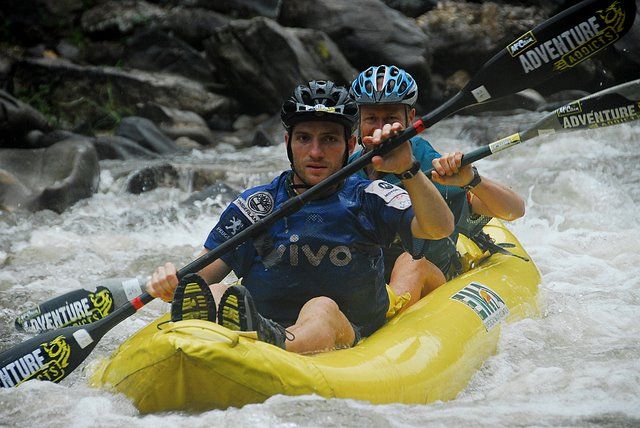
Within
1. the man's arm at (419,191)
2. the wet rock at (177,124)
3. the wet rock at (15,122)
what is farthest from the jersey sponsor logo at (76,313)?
the wet rock at (177,124)

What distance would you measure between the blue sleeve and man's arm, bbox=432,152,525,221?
433 millimetres

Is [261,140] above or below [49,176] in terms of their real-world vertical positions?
below

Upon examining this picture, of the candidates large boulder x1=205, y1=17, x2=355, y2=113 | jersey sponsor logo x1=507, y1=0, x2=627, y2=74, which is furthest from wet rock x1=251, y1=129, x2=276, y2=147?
jersey sponsor logo x1=507, y1=0, x2=627, y2=74

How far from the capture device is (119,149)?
923 centimetres

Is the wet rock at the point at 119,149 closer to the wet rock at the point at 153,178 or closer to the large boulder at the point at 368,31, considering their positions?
the wet rock at the point at 153,178

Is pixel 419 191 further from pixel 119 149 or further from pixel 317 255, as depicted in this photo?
pixel 119 149

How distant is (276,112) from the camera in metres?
11.1

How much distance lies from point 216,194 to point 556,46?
4616mm

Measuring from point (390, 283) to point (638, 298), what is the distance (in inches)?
66.6

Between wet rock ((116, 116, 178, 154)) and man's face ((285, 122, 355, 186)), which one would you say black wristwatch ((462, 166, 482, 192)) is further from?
wet rock ((116, 116, 178, 154))

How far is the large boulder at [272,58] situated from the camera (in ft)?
35.0

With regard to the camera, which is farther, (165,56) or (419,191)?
(165,56)

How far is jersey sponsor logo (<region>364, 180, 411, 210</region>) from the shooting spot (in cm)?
292

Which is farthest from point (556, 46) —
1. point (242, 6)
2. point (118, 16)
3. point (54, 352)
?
point (118, 16)
